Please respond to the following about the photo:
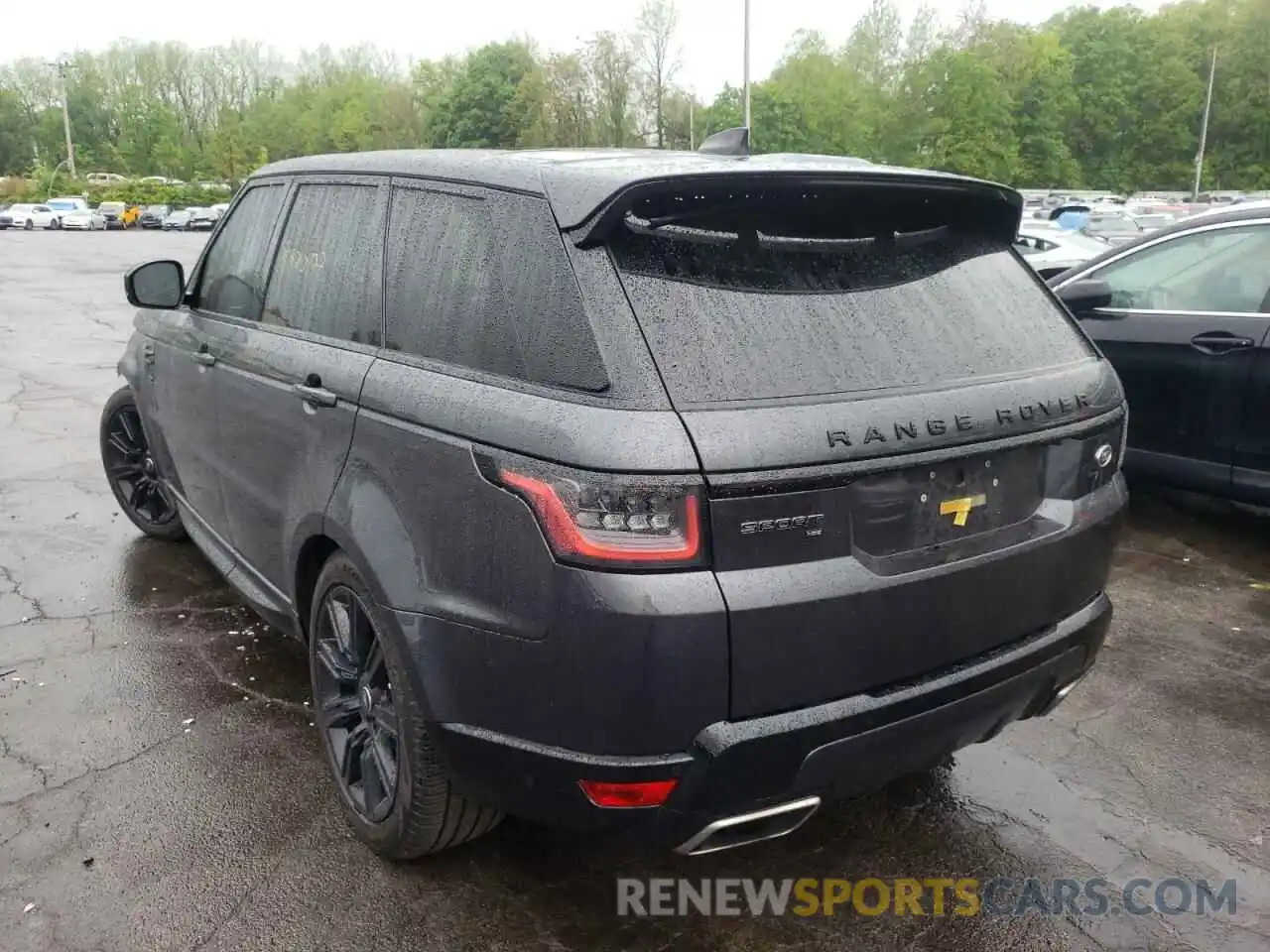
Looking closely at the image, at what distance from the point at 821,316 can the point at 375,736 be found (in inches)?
63.4

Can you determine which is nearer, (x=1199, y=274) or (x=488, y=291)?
(x=488, y=291)

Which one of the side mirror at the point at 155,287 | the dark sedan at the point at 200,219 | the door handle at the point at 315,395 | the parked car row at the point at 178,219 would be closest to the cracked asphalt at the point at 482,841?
the door handle at the point at 315,395

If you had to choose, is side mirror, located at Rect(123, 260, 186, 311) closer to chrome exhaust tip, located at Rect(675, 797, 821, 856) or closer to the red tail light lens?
the red tail light lens

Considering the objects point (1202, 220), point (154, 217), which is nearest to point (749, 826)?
point (1202, 220)

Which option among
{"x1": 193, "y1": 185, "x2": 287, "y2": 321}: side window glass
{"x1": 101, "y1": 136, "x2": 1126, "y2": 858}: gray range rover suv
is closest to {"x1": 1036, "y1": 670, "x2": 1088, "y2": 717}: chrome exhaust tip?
{"x1": 101, "y1": 136, "x2": 1126, "y2": 858}: gray range rover suv

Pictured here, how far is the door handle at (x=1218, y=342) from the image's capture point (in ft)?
16.3

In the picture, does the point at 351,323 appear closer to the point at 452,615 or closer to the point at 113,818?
the point at 452,615

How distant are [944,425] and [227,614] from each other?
3.38m

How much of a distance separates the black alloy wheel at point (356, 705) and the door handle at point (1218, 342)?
4333mm

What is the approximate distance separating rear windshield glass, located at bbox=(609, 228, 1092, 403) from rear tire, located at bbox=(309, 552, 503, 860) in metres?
1.02

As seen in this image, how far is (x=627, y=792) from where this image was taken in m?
2.13

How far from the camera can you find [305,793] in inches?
125

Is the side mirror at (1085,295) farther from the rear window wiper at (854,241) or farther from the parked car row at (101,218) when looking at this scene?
the parked car row at (101,218)

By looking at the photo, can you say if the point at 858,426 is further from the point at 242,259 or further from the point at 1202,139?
the point at 1202,139
